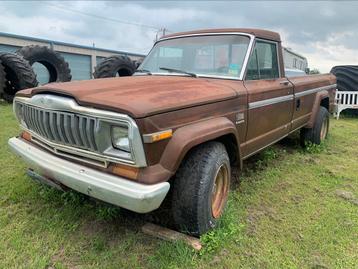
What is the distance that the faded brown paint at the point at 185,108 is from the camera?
2.42 metres

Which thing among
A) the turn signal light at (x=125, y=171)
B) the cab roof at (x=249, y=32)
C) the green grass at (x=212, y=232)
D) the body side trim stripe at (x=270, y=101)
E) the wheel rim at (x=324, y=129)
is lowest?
the green grass at (x=212, y=232)

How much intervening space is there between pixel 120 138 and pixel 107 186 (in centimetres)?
35

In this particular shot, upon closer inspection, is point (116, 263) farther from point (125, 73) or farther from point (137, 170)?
point (125, 73)

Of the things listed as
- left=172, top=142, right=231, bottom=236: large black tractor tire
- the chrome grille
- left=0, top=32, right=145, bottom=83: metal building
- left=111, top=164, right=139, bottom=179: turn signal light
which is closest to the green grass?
left=172, top=142, right=231, bottom=236: large black tractor tire

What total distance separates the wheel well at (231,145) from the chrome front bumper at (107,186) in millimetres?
1020

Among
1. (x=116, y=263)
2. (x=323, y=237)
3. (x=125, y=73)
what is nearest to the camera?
(x=116, y=263)

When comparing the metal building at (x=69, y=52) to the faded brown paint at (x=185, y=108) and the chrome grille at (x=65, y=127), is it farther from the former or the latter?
the chrome grille at (x=65, y=127)

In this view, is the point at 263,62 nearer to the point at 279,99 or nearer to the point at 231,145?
the point at 279,99

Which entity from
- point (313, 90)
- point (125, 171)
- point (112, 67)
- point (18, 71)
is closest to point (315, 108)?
point (313, 90)

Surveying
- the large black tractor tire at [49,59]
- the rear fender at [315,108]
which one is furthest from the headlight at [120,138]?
the large black tractor tire at [49,59]

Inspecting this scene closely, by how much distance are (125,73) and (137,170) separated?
9.57 metres

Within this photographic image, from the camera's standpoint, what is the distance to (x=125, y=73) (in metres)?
11.6

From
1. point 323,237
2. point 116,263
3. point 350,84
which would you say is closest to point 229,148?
point 323,237

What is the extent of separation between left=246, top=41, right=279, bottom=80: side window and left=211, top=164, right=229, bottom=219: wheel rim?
1.18 m
